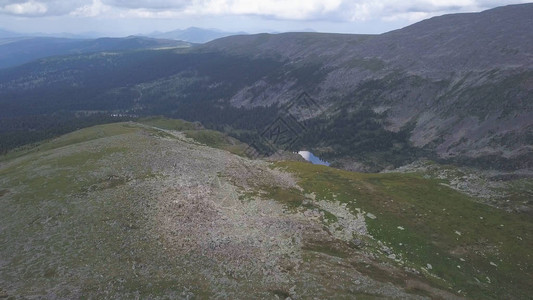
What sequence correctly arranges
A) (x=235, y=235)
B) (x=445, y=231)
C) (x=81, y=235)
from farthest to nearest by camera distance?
(x=445, y=231), (x=235, y=235), (x=81, y=235)

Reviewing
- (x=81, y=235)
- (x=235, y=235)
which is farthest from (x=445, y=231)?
(x=81, y=235)

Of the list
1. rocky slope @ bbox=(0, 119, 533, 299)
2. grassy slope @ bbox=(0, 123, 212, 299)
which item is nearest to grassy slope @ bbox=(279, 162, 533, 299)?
rocky slope @ bbox=(0, 119, 533, 299)

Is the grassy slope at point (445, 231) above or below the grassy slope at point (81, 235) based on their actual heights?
below

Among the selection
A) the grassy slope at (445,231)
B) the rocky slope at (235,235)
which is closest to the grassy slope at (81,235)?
the rocky slope at (235,235)

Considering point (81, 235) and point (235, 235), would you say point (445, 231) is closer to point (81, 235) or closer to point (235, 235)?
point (235, 235)

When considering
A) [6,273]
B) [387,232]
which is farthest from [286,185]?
[6,273]

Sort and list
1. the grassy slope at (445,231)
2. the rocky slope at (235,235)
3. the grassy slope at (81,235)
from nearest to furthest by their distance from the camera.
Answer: the grassy slope at (81,235) → the rocky slope at (235,235) → the grassy slope at (445,231)

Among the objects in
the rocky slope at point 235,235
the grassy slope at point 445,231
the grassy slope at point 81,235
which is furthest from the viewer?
the grassy slope at point 445,231

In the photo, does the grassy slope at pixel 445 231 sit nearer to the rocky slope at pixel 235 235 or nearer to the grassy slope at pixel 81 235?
the rocky slope at pixel 235 235
